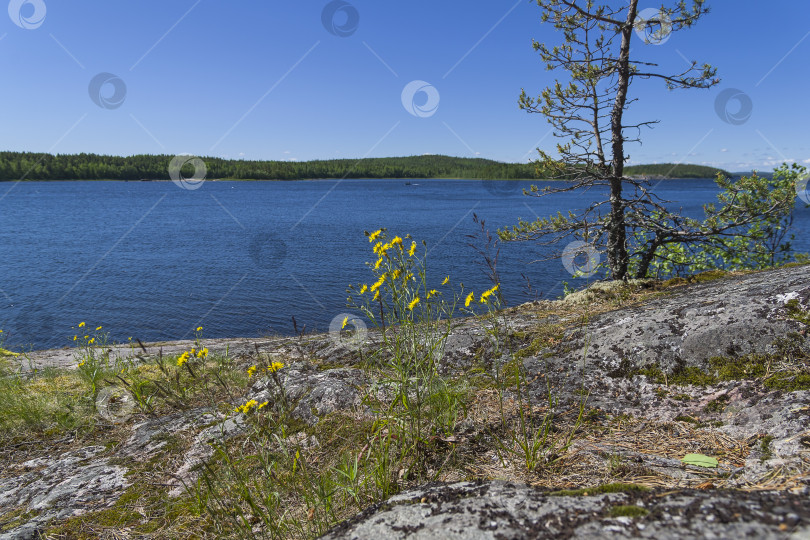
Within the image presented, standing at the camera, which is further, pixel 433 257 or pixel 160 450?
pixel 433 257

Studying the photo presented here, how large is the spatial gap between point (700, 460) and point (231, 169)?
186 metres

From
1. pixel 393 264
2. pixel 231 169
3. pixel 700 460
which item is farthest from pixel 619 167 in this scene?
pixel 231 169

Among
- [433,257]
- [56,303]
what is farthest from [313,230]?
[56,303]

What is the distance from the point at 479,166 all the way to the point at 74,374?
589 ft

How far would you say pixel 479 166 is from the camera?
17738 cm

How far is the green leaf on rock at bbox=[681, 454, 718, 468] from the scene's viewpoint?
2.16 meters

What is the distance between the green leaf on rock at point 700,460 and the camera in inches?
85.0

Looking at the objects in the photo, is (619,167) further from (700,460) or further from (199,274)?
(199,274)

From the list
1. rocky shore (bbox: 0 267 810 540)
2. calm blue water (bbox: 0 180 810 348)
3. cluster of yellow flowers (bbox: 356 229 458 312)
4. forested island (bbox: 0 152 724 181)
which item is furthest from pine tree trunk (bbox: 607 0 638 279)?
forested island (bbox: 0 152 724 181)

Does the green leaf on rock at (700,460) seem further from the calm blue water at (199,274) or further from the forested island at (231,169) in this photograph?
the forested island at (231,169)

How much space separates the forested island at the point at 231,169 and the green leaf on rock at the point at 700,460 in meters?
130

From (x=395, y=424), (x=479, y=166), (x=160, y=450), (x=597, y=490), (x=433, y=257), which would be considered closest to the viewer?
(x=597, y=490)

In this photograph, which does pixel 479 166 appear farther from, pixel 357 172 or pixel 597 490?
pixel 597 490

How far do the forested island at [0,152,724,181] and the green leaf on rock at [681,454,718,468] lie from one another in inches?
5135
